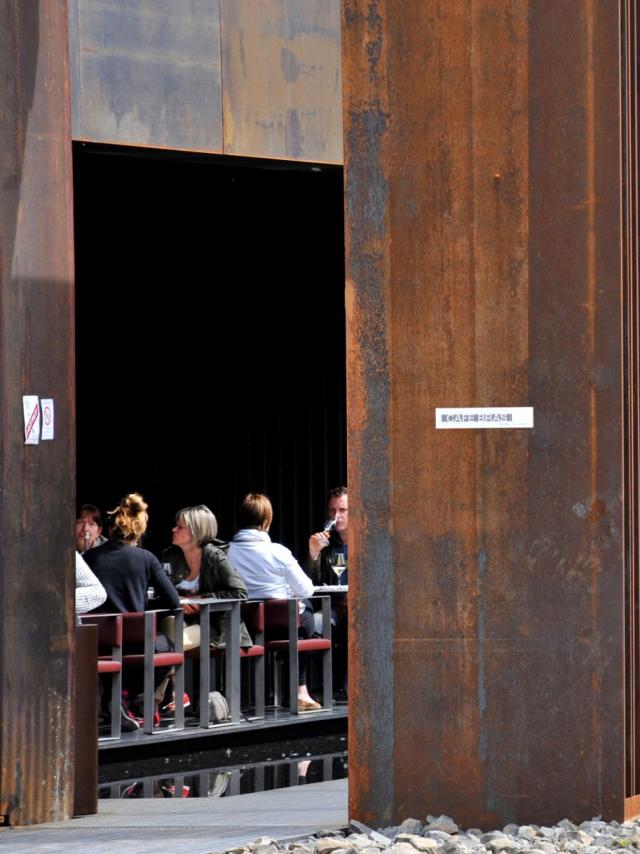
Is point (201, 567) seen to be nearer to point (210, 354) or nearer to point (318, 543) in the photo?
point (318, 543)

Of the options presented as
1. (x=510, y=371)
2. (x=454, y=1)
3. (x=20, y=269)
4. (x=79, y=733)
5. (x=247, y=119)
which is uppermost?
(x=247, y=119)

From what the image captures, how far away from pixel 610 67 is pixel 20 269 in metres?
2.51

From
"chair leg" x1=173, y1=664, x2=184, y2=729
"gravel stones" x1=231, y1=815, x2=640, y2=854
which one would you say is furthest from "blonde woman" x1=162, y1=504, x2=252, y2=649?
"gravel stones" x1=231, y1=815, x2=640, y2=854

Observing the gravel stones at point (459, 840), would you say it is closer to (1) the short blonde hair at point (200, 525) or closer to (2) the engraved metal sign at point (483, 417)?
(2) the engraved metal sign at point (483, 417)

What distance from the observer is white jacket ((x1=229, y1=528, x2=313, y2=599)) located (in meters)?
11.3

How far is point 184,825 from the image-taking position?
6258mm

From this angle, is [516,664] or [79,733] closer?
[516,664]

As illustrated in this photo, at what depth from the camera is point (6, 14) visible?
6.65 metres

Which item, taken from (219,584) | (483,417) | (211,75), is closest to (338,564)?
(219,584)

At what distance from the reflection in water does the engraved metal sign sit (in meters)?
3.35

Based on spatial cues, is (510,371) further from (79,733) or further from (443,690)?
(79,733)

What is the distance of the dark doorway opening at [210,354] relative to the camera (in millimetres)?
16469

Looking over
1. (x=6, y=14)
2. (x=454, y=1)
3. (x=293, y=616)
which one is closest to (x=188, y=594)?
(x=293, y=616)

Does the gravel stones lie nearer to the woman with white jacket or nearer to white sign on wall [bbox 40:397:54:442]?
white sign on wall [bbox 40:397:54:442]
